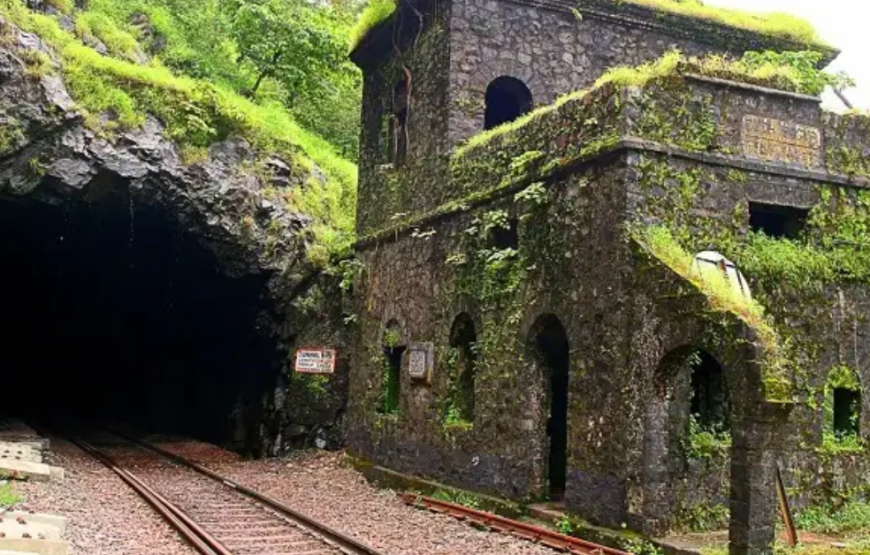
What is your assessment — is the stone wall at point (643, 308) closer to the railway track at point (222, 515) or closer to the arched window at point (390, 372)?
the railway track at point (222, 515)

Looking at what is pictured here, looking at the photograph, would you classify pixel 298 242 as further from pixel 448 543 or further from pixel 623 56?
pixel 448 543

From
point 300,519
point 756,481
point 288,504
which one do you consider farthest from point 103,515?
point 756,481

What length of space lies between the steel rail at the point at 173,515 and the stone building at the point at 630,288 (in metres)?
4.25

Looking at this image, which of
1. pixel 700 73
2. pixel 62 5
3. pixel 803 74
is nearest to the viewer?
pixel 700 73

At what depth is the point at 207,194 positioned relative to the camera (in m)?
18.2

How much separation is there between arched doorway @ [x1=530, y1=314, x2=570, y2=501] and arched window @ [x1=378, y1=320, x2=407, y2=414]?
378 cm

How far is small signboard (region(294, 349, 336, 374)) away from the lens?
1900 centimetres

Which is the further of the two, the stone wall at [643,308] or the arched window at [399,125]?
the arched window at [399,125]

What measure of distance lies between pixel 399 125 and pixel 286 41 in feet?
45.0

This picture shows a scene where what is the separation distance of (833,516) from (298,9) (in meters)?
26.0

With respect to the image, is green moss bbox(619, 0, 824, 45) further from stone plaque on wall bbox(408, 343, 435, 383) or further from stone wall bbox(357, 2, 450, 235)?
stone plaque on wall bbox(408, 343, 435, 383)

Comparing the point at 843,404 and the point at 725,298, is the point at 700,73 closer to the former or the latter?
the point at 725,298

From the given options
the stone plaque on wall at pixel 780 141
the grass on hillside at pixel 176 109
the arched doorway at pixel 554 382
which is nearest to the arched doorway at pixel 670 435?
the arched doorway at pixel 554 382

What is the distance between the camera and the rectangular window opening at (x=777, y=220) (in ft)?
38.2
